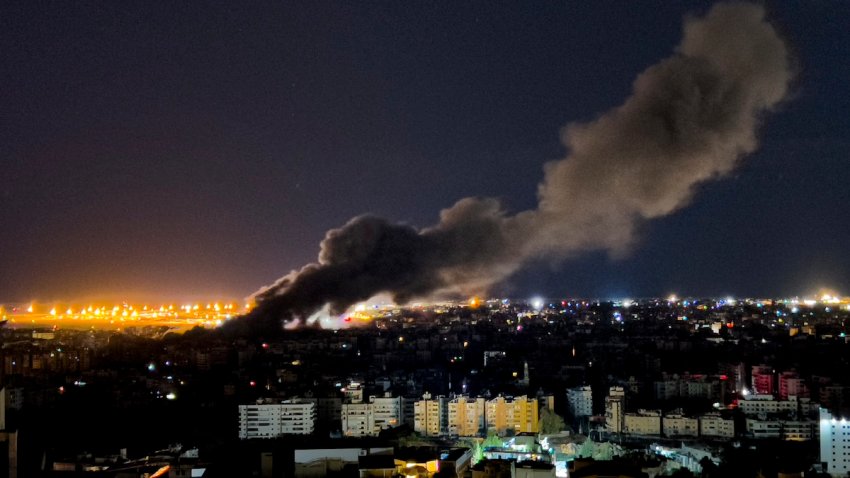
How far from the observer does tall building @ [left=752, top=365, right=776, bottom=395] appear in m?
15.0

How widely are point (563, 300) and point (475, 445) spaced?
119 ft

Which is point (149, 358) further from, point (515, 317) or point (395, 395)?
point (515, 317)

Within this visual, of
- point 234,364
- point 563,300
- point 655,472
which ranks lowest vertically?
point 655,472

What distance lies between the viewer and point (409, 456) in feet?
26.8

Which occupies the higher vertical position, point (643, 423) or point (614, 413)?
point (614, 413)

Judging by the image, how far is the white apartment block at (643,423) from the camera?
1215 centimetres

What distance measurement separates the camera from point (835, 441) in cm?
916

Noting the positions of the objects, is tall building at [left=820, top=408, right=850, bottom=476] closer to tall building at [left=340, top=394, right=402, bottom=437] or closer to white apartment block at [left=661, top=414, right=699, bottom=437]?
white apartment block at [left=661, top=414, right=699, bottom=437]

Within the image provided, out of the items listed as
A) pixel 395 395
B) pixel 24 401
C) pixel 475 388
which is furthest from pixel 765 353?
pixel 24 401

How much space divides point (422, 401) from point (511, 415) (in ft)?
3.92

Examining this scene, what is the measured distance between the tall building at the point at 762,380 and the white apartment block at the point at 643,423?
3.52m

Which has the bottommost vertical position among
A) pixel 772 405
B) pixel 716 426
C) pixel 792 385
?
pixel 716 426

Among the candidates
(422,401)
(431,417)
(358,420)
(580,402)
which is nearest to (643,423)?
(580,402)

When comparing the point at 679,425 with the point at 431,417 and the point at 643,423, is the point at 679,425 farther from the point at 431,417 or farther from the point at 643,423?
the point at 431,417
